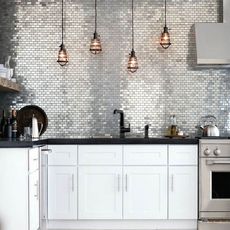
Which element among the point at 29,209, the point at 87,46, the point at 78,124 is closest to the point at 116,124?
the point at 78,124

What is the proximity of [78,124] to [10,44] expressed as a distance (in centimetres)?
126

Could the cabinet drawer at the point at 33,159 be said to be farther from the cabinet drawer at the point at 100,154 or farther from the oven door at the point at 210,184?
the oven door at the point at 210,184

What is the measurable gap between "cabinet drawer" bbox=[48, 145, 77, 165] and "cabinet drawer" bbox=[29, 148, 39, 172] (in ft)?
2.00

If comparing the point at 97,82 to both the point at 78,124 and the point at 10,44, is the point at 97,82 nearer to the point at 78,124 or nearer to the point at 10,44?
the point at 78,124

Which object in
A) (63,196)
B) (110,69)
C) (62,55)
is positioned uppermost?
(62,55)

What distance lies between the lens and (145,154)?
5121mm

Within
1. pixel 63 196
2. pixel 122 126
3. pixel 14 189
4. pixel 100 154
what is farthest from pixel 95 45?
pixel 14 189

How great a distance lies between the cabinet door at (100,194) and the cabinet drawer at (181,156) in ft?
A: 1.87

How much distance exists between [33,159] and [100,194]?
1.07 m

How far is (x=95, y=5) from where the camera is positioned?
231 inches

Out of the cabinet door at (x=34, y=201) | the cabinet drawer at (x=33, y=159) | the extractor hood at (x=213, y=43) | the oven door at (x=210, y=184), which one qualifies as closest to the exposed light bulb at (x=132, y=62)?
the extractor hood at (x=213, y=43)

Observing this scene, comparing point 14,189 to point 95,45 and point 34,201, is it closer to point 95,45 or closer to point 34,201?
point 34,201

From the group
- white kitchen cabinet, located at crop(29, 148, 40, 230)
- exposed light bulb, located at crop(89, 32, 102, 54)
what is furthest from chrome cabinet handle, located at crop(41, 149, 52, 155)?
exposed light bulb, located at crop(89, 32, 102, 54)

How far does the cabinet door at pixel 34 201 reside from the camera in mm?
4168
